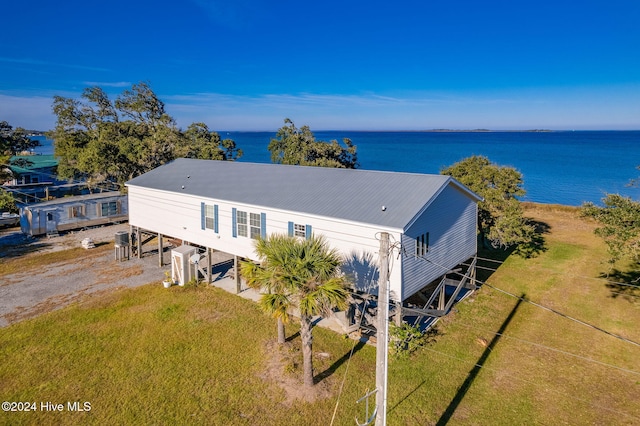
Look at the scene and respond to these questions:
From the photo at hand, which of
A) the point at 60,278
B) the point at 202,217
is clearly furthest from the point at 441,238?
the point at 60,278

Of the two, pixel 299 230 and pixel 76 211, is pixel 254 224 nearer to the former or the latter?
pixel 299 230

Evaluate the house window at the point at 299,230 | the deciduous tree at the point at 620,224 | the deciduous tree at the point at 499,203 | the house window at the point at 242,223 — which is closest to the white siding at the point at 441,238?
the deciduous tree at the point at 499,203

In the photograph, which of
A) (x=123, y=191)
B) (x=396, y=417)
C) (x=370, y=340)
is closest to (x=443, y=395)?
(x=396, y=417)

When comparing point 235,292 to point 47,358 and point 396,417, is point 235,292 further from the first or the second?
point 396,417

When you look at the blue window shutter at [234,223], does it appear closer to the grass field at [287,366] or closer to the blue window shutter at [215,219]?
the blue window shutter at [215,219]

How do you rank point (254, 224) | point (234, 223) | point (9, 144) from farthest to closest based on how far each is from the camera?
point (9, 144), point (234, 223), point (254, 224)

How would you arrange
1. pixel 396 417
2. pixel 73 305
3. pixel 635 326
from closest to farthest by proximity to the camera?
pixel 396 417
pixel 635 326
pixel 73 305

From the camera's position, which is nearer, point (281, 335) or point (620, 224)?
point (281, 335)
